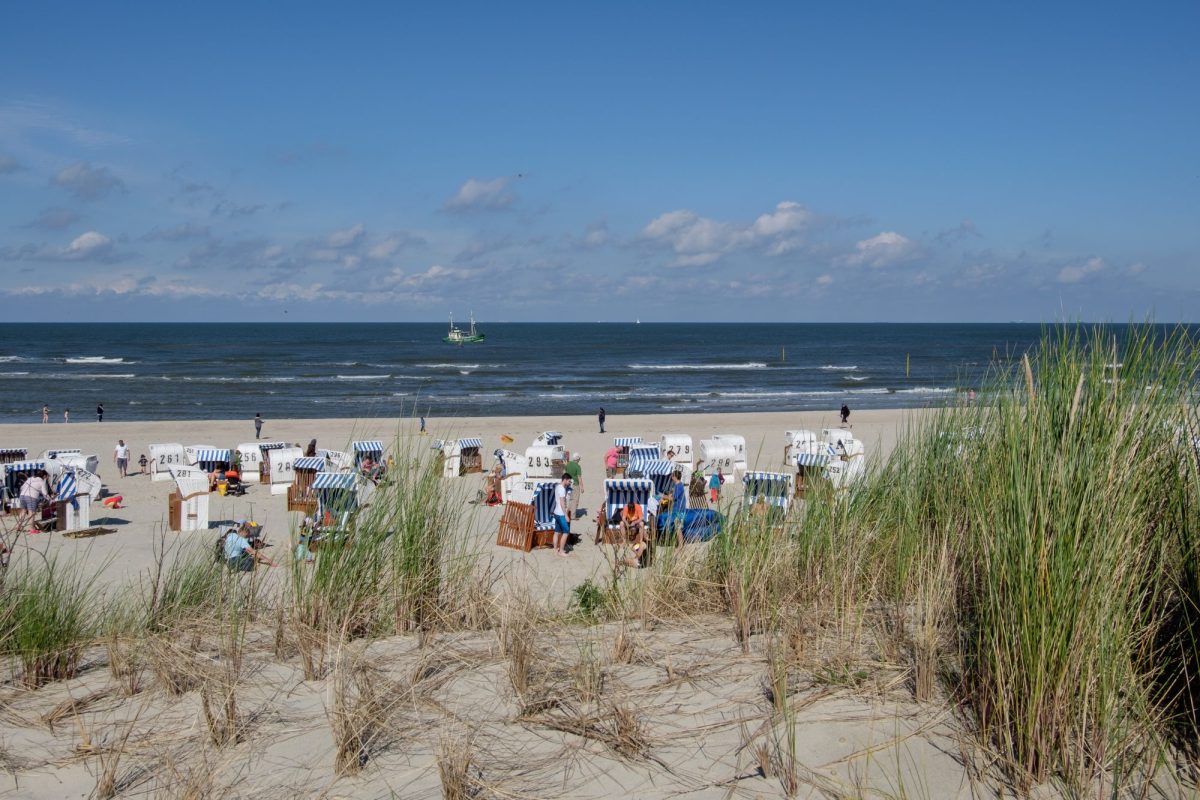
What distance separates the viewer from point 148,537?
13.7 metres

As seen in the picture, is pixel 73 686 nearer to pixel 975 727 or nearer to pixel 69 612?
pixel 69 612

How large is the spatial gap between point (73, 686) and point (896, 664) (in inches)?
153

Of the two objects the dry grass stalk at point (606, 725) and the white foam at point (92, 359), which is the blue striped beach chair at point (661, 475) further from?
the white foam at point (92, 359)

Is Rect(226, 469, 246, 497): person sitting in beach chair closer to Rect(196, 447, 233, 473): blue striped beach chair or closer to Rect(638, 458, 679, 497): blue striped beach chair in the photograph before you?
Rect(196, 447, 233, 473): blue striped beach chair

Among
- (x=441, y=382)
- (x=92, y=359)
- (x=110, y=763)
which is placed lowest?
(x=441, y=382)

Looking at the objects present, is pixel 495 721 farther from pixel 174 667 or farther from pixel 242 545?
pixel 242 545

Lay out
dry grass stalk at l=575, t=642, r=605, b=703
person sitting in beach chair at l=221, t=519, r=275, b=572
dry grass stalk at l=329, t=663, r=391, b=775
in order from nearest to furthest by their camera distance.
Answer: dry grass stalk at l=329, t=663, r=391, b=775 → dry grass stalk at l=575, t=642, r=605, b=703 → person sitting in beach chair at l=221, t=519, r=275, b=572

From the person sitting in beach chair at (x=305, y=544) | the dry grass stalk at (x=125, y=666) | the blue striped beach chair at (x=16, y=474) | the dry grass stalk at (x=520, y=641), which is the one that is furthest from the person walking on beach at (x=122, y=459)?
the dry grass stalk at (x=520, y=641)

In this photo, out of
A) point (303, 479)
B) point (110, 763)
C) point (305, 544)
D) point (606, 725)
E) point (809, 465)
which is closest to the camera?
point (110, 763)

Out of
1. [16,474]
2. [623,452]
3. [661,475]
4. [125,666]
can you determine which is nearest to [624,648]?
[125,666]

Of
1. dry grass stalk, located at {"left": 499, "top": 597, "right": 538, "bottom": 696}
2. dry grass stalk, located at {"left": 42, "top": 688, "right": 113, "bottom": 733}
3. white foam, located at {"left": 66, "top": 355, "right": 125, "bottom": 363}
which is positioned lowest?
dry grass stalk, located at {"left": 42, "top": 688, "right": 113, "bottom": 733}

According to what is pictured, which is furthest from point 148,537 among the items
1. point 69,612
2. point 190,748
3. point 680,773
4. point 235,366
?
point 235,366

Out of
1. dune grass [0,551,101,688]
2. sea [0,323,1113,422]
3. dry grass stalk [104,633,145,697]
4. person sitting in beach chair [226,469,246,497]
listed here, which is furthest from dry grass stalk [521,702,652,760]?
sea [0,323,1113,422]

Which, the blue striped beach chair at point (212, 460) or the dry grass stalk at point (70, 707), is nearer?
the dry grass stalk at point (70, 707)
